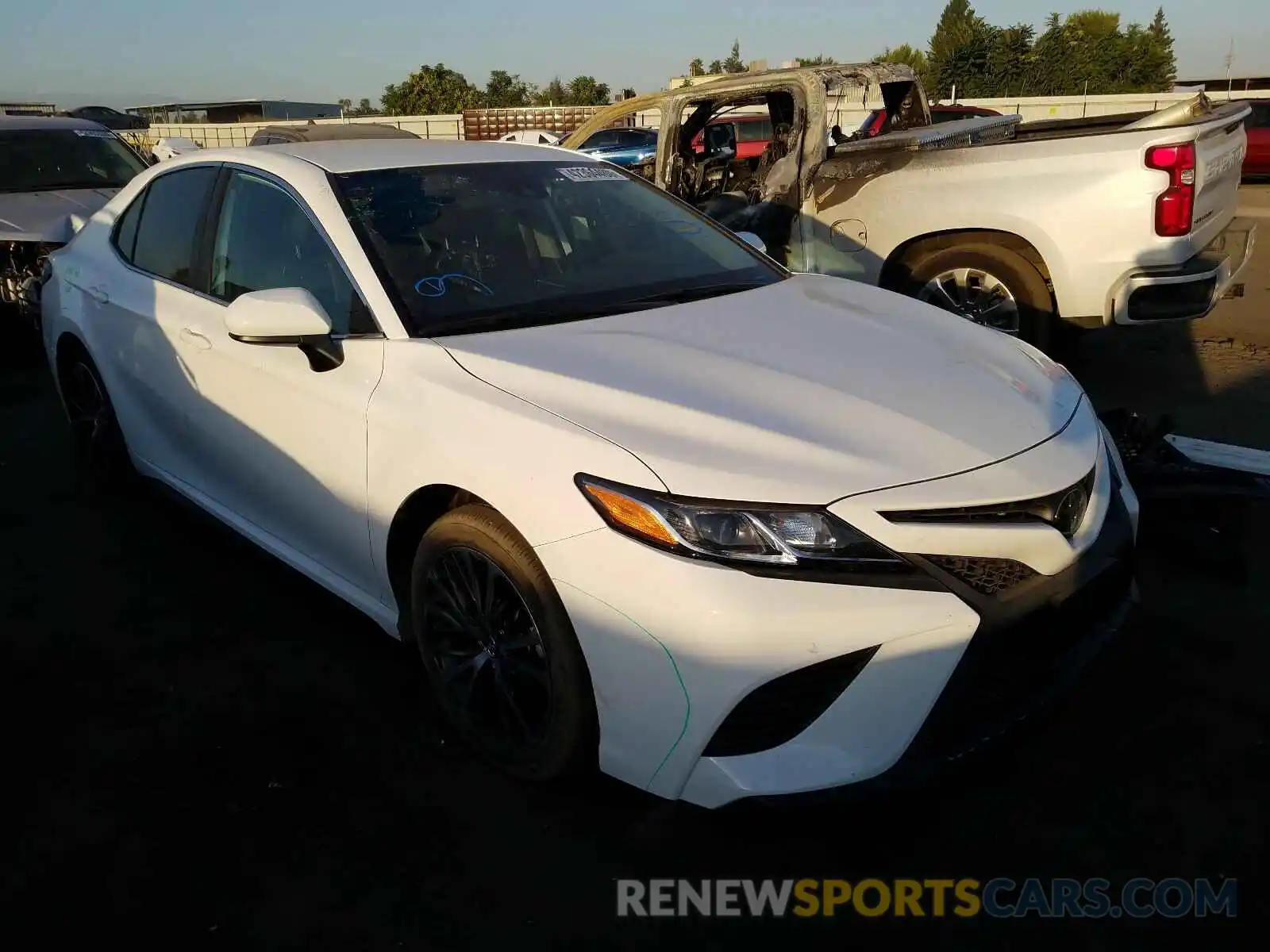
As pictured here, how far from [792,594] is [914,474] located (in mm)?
381

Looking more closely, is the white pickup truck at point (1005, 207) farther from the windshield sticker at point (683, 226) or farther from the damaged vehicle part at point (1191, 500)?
the windshield sticker at point (683, 226)

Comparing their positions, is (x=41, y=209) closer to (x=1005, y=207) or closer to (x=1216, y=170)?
(x=1005, y=207)

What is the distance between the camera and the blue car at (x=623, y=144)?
22703mm

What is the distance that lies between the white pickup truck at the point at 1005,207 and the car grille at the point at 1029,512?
3188 mm

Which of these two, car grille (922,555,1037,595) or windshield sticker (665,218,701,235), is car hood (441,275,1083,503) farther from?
windshield sticker (665,218,701,235)

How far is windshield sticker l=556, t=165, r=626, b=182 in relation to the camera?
372cm

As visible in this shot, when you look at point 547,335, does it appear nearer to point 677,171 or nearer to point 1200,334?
point 677,171

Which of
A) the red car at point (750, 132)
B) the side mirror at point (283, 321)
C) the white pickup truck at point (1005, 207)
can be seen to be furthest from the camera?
the red car at point (750, 132)

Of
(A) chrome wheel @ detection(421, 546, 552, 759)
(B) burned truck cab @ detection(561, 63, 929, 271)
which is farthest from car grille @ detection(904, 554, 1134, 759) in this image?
(B) burned truck cab @ detection(561, 63, 929, 271)

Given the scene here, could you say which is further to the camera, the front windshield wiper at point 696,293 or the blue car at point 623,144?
the blue car at point 623,144

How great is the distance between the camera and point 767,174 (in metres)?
6.31

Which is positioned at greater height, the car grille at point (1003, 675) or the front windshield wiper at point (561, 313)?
the front windshield wiper at point (561, 313)

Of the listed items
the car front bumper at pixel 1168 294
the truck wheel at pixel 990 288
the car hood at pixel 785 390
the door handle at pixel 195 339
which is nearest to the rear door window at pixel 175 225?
the door handle at pixel 195 339

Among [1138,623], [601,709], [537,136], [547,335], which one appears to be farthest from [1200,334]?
[537,136]
